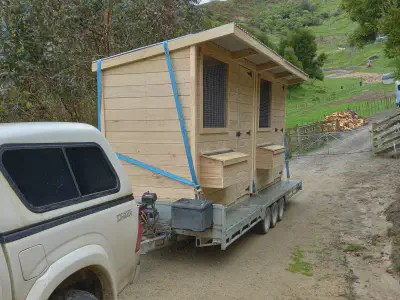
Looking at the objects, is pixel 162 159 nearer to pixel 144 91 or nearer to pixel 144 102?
pixel 144 102

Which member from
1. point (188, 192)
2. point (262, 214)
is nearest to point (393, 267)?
point (262, 214)

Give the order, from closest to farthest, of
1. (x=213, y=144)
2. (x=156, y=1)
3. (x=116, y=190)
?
(x=116, y=190)
(x=213, y=144)
(x=156, y=1)

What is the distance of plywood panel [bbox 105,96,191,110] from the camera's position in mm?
5309

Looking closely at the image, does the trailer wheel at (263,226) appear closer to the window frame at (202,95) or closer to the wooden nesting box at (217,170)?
the wooden nesting box at (217,170)

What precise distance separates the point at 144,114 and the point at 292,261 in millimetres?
3241

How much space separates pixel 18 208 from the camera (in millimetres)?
2027

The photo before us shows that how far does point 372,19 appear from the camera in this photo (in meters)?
12.4

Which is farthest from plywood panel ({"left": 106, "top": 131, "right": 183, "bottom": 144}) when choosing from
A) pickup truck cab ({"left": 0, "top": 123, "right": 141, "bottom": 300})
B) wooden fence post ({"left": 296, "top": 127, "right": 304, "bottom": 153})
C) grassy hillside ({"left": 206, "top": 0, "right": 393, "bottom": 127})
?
wooden fence post ({"left": 296, "top": 127, "right": 304, "bottom": 153})

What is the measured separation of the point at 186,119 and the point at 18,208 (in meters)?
3.47

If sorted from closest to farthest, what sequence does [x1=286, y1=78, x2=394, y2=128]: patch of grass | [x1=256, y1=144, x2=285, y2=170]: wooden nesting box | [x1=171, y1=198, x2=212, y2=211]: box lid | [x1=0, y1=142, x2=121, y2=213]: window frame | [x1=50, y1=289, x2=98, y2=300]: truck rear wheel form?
[x1=0, y1=142, x2=121, y2=213]: window frame, [x1=50, y1=289, x2=98, y2=300]: truck rear wheel, [x1=171, y1=198, x2=212, y2=211]: box lid, [x1=256, y1=144, x2=285, y2=170]: wooden nesting box, [x1=286, y1=78, x2=394, y2=128]: patch of grass

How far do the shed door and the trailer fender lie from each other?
4.43 meters

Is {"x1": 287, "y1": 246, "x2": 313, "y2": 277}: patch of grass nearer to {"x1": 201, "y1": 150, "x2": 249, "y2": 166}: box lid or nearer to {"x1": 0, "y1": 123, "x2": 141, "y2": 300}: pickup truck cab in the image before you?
{"x1": 201, "y1": 150, "x2": 249, "y2": 166}: box lid

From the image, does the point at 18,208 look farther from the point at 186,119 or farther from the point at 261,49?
the point at 261,49

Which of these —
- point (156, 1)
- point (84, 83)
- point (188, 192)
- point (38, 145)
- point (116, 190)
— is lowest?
point (188, 192)
